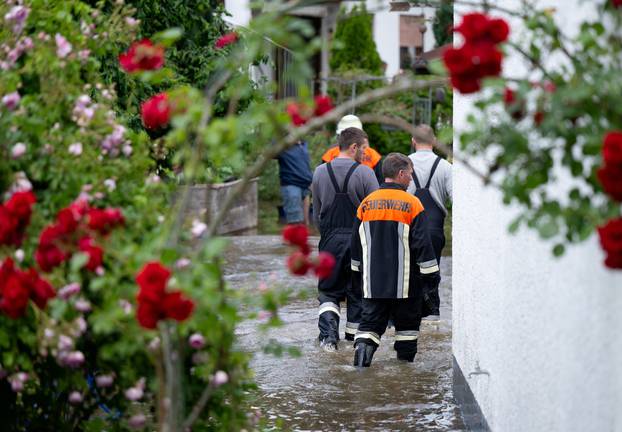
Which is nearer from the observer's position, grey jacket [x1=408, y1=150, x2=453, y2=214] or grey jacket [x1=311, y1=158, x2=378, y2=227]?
grey jacket [x1=311, y1=158, x2=378, y2=227]

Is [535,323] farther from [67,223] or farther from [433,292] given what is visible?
[433,292]

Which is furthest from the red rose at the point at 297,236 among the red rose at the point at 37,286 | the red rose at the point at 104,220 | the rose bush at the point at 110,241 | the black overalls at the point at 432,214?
the black overalls at the point at 432,214

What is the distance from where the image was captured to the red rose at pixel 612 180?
253cm

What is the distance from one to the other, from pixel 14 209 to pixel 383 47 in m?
29.6

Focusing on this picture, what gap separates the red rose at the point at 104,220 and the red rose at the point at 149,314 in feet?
1.30

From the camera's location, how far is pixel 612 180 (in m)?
2.54

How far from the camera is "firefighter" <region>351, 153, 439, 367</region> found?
7.82 meters

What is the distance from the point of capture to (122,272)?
11.2ft

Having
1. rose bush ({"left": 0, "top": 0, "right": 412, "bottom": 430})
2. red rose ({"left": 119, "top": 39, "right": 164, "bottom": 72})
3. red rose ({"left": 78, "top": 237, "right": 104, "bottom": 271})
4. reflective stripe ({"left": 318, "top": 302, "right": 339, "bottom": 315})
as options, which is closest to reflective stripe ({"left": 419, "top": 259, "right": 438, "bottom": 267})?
reflective stripe ({"left": 318, "top": 302, "right": 339, "bottom": 315})

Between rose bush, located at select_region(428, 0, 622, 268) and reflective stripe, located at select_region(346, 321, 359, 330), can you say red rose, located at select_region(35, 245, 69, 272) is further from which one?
reflective stripe, located at select_region(346, 321, 359, 330)

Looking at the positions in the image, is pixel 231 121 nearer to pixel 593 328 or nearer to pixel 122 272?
pixel 122 272

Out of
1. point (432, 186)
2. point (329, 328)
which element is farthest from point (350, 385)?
point (432, 186)

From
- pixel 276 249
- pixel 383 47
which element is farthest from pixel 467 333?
pixel 383 47

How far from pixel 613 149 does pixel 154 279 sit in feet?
3.80
